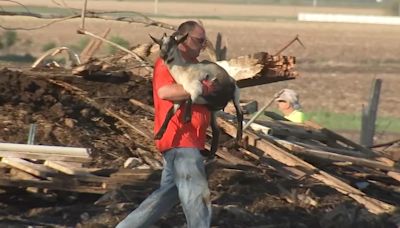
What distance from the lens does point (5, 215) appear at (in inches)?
352

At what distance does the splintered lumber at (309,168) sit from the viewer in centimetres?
993

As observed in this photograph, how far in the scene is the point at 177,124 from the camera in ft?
24.7

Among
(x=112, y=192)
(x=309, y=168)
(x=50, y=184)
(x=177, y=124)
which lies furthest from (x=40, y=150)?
(x=309, y=168)

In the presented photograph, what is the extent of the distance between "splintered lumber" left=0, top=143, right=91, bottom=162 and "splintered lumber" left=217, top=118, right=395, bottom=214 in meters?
1.88

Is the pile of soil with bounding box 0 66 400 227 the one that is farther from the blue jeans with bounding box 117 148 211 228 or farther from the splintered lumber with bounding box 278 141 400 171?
the blue jeans with bounding box 117 148 211 228

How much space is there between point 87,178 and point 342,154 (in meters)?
3.02

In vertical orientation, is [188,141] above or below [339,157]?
above

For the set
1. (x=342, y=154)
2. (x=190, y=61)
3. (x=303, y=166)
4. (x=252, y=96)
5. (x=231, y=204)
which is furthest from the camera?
(x=252, y=96)

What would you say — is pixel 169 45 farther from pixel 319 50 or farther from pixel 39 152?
pixel 319 50

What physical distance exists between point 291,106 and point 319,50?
125 feet

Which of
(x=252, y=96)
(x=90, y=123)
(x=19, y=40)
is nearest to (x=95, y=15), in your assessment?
(x=90, y=123)

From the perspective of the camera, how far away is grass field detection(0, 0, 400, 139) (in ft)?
86.5

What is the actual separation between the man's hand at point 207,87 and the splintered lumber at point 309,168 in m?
2.99

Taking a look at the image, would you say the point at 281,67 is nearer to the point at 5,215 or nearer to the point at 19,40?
the point at 5,215
